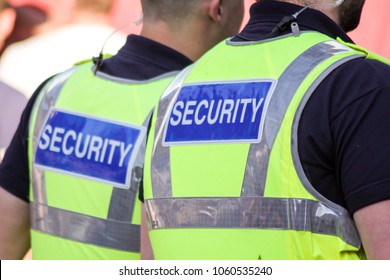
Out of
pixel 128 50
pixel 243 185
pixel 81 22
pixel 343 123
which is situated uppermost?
pixel 81 22

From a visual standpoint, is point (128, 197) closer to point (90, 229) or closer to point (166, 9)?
point (90, 229)

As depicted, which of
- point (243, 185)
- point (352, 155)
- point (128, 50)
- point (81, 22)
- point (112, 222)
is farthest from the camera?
point (81, 22)

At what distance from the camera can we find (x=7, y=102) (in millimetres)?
3555

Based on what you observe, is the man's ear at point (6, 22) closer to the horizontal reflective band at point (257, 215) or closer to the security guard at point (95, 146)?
the security guard at point (95, 146)

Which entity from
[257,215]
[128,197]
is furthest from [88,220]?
[257,215]

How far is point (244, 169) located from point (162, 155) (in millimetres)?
231

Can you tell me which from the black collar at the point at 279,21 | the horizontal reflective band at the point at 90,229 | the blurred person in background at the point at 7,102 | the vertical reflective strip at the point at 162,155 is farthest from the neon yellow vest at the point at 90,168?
the blurred person in background at the point at 7,102

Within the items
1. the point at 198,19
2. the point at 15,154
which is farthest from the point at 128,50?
the point at 15,154

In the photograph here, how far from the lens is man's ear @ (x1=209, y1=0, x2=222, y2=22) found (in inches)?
105

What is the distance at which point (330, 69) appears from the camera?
5.73ft

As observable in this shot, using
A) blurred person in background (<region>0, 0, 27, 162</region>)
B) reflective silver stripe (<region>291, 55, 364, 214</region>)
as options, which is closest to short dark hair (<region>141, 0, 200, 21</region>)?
reflective silver stripe (<region>291, 55, 364, 214</region>)

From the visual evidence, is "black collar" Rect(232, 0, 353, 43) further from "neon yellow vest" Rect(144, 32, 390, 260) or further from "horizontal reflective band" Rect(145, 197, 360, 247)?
"horizontal reflective band" Rect(145, 197, 360, 247)

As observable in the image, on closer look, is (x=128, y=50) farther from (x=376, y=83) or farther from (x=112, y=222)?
(x=376, y=83)
